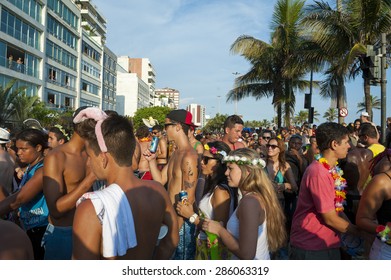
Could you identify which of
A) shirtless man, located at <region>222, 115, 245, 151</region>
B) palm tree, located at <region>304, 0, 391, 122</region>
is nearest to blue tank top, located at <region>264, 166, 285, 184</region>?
shirtless man, located at <region>222, 115, 245, 151</region>

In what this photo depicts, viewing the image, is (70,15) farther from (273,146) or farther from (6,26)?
(273,146)

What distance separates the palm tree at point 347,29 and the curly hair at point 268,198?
9988mm

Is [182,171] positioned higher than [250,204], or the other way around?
[182,171]

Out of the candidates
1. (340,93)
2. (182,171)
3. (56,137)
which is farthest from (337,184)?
(340,93)

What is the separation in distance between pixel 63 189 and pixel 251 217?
1773 millimetres

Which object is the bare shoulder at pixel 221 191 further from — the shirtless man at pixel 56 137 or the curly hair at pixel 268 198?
the shirtless man at pixel 56 137

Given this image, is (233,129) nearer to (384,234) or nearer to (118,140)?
(384,234)

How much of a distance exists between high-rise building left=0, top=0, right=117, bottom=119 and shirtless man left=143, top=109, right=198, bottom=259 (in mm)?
31975

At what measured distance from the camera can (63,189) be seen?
10.7ft

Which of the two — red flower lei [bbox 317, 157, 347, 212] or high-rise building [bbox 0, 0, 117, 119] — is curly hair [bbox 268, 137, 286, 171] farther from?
high-rise building [bbox 0, 0, 117, 119]

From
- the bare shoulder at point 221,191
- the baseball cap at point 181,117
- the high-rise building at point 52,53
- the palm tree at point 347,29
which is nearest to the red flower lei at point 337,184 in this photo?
the bare shoulder at point 221,191

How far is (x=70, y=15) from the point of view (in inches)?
1918

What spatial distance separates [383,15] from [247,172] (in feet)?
39.7

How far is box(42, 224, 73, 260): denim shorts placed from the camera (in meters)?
3.23
